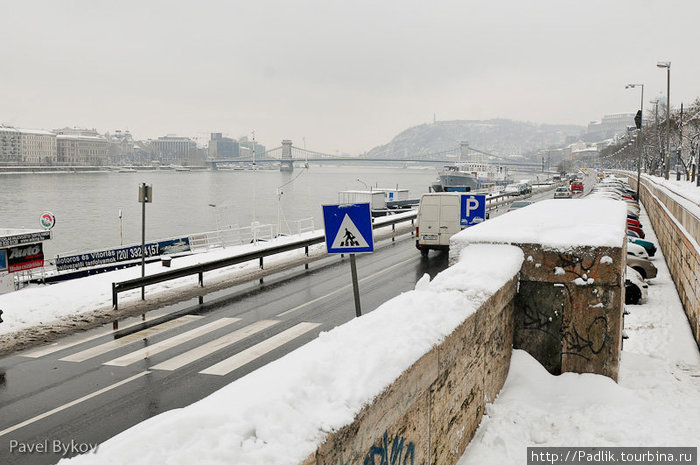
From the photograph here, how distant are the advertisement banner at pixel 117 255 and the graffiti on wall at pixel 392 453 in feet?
93.4

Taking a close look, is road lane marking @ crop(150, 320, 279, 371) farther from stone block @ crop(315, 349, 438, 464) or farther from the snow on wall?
stone block @ crop(315, 349, 438, 464)

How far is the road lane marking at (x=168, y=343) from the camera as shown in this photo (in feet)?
31.4

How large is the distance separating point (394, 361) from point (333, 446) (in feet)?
3.54

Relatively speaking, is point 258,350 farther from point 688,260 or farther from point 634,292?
point 688,260

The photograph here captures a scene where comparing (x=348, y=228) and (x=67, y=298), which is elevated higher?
(x=348, y=228)

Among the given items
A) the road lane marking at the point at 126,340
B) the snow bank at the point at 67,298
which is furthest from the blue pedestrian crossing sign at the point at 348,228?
the snow bank at the point at 67,298

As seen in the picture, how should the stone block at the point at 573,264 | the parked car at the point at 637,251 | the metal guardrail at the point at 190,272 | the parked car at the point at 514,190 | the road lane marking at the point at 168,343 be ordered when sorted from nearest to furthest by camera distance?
the stone block at the point at 573,264
the road lane marking at the point at 168,343
the metal guardrail at the point at 190,272
the parked car at the point at 637,251
the parked car at the point at 514,190

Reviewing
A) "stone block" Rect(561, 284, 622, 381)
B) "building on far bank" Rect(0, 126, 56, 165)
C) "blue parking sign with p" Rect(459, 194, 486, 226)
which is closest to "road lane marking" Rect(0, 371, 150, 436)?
"stone block" Rect(561, 284, 622, 381)

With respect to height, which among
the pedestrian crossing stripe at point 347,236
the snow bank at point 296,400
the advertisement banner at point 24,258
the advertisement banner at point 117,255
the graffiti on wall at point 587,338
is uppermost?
the pedestrian crossing stripe at point 347,236

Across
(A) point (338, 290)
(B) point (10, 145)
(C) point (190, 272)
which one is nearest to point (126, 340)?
(C) point (190, 272)

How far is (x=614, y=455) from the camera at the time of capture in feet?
18.1

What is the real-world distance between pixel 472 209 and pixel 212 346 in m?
12.7

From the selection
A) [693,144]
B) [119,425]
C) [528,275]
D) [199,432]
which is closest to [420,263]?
[528,275]

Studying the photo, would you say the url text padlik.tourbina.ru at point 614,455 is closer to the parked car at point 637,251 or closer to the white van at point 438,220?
the parked car at point 637,251
